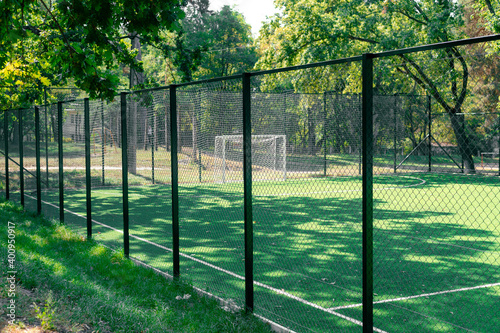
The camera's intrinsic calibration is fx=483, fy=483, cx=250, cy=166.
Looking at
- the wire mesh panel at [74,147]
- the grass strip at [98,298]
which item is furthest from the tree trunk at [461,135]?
the wire mesh panel at [74,147]

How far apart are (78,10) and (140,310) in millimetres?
3396

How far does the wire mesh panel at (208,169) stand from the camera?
5.77 metres

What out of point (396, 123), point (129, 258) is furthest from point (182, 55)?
point (396, 123)

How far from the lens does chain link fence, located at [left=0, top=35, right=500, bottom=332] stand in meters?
3.79

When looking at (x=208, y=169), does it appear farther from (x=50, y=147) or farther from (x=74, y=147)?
(x=50, y=147)

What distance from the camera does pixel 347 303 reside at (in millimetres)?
5402

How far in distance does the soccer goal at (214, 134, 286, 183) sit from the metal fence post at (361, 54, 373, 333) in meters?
1.67

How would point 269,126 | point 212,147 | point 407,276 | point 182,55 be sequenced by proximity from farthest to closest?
1. point 182,55
2. point 407,276
3. point 212,147
4. point 269,126

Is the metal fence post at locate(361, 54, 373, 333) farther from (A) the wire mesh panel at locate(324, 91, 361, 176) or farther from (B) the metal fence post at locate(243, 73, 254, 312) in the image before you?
(B) the metal fence post at locate(243, 73, 254, 312)

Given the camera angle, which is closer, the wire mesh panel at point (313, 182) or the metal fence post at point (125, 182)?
the wire mesh panel at point (313, 182)

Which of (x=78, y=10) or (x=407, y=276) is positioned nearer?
(x=78, y=10)

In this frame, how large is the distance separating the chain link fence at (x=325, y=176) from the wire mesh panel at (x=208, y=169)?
21 mm

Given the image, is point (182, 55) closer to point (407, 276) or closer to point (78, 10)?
point (78, 10)

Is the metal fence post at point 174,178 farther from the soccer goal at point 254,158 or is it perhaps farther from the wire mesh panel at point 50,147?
the wire mesh panel at point 50,147
